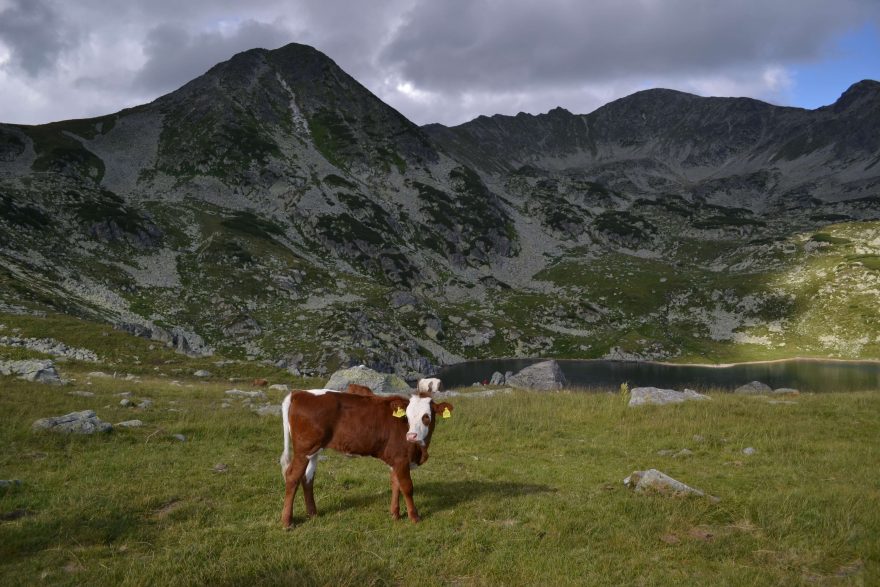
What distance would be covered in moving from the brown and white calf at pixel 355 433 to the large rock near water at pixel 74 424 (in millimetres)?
9594

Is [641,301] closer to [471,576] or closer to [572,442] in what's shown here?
[572,442]

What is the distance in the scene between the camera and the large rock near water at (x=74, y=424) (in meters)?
15.0

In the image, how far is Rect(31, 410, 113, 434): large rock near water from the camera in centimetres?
1503

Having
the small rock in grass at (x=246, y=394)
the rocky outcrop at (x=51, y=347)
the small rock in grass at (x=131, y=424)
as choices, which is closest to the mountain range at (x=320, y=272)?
the rocky outcrop at (x=51, y=347)

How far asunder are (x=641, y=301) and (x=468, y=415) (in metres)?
158

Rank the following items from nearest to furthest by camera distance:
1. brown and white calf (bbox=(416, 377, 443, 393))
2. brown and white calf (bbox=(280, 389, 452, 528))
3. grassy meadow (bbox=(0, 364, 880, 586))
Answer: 1. grassy meadow (bbox=(0, 364, 880, 586))
2. brown and white calf (bbox=(280, 389, 452, 528))
3. brown and white calf (bbox=(416, 377, 443, 393))

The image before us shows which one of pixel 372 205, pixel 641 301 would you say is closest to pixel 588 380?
pixel 641 301

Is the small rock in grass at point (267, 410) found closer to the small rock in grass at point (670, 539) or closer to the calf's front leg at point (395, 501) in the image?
the calf's front leg at point (395, 501)

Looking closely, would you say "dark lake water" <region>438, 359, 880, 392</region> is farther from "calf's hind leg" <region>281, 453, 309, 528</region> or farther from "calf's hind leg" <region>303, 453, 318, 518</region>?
"calf's hind leg" <region>281, 453, 309, 528</region>

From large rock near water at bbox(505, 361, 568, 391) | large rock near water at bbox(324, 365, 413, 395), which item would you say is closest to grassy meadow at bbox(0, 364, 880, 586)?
large rock near water at bbox(324, 365, 413, 395)

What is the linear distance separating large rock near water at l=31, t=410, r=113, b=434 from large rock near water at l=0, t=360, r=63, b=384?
11.1 metres

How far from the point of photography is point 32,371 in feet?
Answer: 82.0

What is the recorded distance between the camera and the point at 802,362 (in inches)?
4705

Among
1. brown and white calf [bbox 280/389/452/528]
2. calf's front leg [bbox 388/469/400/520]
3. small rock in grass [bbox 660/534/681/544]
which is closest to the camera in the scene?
small rock in grass [bbox 660/534/681/544]
